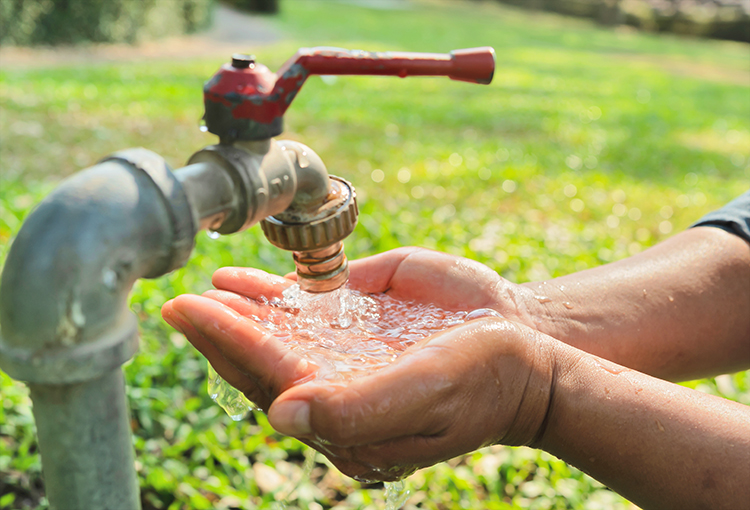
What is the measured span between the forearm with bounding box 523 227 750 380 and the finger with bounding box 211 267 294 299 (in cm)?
63

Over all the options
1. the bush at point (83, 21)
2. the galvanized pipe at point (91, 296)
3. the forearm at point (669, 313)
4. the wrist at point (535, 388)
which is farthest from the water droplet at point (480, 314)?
the bush at point (83, 21)

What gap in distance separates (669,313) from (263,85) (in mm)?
1178

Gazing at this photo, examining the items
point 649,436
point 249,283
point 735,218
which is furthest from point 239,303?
point 735,218

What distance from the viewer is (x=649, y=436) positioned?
1.16m

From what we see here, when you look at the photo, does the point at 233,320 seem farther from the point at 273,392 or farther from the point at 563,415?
the point at 563,415

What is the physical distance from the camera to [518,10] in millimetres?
23188

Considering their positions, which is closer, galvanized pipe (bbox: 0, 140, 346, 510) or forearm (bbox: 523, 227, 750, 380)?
galvanized pipe (bbox: 0, 140, 346, 510)

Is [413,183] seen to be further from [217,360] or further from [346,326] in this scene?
[217,360]

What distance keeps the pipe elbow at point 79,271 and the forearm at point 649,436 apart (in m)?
0.83

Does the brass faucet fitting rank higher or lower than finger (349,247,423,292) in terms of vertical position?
higher

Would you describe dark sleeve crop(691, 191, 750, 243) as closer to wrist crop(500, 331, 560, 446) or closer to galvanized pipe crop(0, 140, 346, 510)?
wrist crop(500, 331, 560, 446)

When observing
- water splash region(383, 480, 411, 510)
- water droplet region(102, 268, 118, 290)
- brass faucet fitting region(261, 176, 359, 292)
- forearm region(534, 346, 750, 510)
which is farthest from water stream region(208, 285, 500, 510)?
water droplet region(102, 268, 118, 290)

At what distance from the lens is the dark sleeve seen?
1.65 m

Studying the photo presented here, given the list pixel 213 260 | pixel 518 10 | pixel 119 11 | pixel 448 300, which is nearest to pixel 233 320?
pixel 448 300
